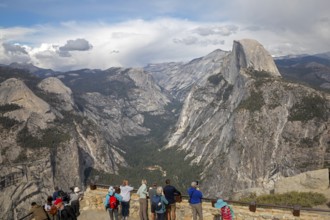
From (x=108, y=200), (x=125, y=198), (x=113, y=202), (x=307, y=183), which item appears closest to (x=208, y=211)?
(x=125, y=198)

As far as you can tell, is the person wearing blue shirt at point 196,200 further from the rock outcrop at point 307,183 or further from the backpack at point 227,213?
the rock outcrop at point 307,183

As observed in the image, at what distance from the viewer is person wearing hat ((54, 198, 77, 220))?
23453mm

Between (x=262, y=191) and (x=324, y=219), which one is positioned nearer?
(x=324, y=219)

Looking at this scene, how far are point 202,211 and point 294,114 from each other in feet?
587

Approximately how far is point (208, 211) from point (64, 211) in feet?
32.8

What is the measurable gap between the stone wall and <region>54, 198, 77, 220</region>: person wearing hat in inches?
222

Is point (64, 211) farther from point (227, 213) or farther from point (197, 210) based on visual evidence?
point (227, 213)

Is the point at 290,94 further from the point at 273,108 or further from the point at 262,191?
the point at 262,191

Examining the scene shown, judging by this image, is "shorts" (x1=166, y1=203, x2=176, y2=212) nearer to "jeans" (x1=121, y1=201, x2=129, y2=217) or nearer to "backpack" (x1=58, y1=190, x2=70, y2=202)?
"jeans" (x1=121, y1=201, x2=129, y2=217)

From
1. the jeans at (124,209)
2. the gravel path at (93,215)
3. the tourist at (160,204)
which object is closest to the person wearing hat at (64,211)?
the jeans at (124,209)

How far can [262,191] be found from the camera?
42.8 meters

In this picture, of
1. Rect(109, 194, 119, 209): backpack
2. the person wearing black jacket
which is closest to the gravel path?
Rect(109, 194, 119, 209): backpack

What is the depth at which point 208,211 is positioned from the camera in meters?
25.8

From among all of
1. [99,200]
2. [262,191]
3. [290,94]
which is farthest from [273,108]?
[99,200]
